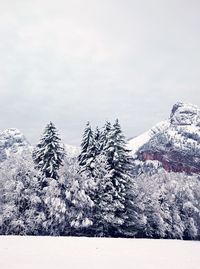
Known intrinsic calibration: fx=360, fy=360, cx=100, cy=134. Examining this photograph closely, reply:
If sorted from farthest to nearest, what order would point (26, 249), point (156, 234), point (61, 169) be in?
point (156, 234) → point (61, 169) → point (26, 249)

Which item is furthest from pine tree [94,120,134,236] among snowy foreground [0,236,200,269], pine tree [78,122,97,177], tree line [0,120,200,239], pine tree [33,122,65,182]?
snowy foreground [0,236,200,269]

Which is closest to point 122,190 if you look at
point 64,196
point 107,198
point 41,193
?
point 107,198

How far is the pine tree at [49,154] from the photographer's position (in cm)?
4112

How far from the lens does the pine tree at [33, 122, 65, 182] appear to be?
41125 mm

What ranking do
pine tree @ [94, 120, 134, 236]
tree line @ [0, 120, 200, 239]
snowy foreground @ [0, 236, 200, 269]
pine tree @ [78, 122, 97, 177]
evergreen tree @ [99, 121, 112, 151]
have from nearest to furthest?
1. snowy foreground @ [0, 236, 200, 269]
2. tree line @ [0, 120, 200, 239]
3. pine tree @ [94, 120, 134, 236]
4. pine tree @ [78, 122, 97, 177]
5. evergreen tree @ [99, 121, 112, 151]

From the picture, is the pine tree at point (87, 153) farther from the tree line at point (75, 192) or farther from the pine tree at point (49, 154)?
the pine tree at point (49, 154)

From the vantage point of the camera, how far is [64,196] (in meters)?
38.9

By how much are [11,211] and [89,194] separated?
841cm

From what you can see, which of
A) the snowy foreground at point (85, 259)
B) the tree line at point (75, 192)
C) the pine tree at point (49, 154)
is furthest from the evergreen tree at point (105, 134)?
the snowy foreground at point (85, 259)

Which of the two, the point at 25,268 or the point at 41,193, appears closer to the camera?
the point at 25,268

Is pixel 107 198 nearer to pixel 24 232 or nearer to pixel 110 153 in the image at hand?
pixel 110 153

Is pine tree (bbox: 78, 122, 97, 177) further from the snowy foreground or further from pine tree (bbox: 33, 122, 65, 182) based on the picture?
the snowy foreground

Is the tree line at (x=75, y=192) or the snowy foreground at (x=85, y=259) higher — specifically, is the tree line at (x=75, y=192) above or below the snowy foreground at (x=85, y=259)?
above

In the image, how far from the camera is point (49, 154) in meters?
41.5
